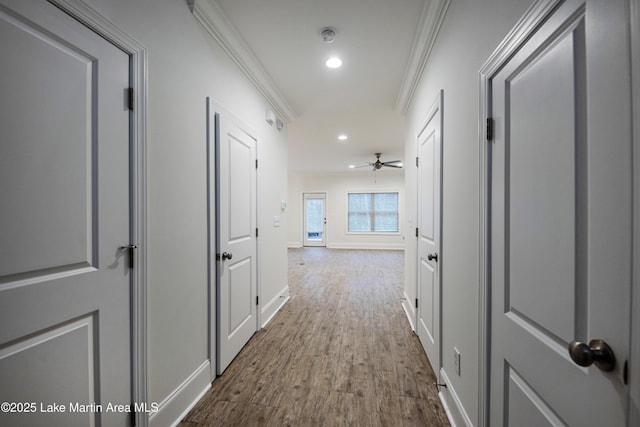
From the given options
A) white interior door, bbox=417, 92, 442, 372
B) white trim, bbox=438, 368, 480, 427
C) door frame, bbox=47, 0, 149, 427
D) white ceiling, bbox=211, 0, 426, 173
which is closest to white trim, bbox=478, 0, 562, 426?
white trim, bbox=438, 368, 480, 427

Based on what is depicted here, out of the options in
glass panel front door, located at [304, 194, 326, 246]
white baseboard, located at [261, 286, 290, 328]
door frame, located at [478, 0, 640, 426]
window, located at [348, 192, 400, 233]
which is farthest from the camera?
glass panel front door, located at [304, 194, 326, 246]

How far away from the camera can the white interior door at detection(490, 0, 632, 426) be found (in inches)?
23.3

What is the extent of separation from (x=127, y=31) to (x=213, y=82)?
762mm

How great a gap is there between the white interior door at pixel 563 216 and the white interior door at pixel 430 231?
89 cm

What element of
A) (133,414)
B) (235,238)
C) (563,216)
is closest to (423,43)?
(563,216)

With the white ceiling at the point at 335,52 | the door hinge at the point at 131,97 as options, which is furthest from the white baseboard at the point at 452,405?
the white ceiling at the point at 335,52

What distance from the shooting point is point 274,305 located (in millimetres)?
3348

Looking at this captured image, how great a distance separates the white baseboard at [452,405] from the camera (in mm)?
1433

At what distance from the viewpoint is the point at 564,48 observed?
0.74 meters

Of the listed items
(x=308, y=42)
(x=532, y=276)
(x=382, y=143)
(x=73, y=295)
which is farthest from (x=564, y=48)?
(x=382, y=143)

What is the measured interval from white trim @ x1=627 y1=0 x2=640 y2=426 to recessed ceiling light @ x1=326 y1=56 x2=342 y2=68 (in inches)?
88.0

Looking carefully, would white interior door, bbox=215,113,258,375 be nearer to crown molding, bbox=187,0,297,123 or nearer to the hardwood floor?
the hardwood floor

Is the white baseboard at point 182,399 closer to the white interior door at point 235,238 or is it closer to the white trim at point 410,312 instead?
the white interior door at point 235,238

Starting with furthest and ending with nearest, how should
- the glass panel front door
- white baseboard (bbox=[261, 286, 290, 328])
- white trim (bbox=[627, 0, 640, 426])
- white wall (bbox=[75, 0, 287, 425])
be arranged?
the glass panel front door
white baseboard (bbox=[261, 286, 290, 328])
white wall (bbox=[75, 0, 287, 425])
white trim (bbox=[627, 0, 640, 426])
